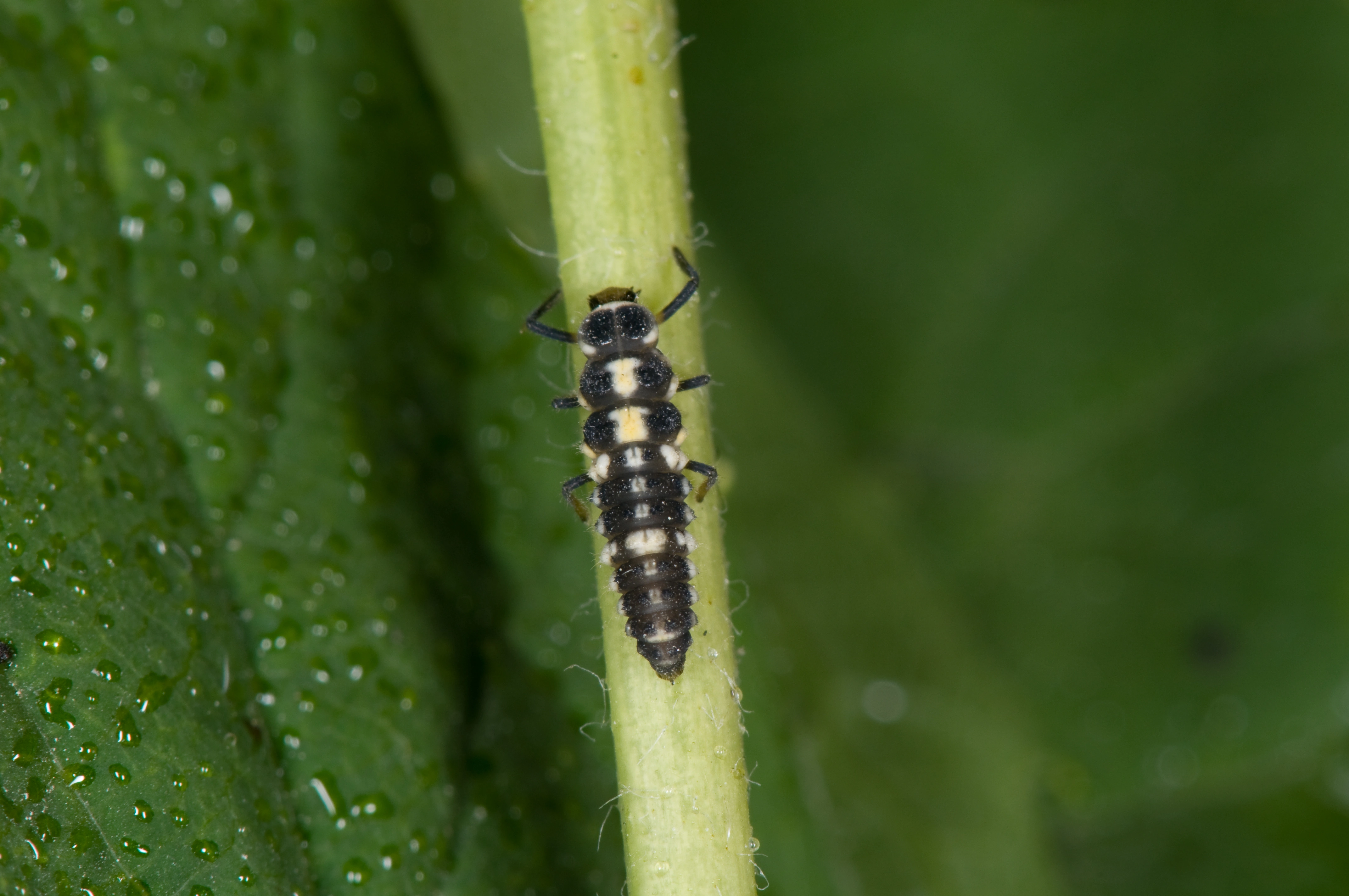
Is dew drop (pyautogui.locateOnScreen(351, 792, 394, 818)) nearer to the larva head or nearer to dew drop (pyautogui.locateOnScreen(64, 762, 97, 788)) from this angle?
dew drop (pyautogui.locateOnScreen(64, 762, 97, 788))

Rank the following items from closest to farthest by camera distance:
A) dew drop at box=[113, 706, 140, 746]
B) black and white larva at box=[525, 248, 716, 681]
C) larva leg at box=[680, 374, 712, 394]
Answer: dew drop at box=[113, 706, 140, 746], black and white larva at box=[525, 248, 716, 681], larva leg at box=[680, 374, 712, 394]

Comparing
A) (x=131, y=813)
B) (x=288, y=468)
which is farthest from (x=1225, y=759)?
(x=131, y=813)

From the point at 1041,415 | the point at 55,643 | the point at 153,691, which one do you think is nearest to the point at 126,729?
the point at 153,691

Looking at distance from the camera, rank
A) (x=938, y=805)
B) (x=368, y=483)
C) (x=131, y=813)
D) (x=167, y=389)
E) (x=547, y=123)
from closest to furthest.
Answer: (x=131, y=813)
(x=547, y=123)
(x=167, y=389)
(x=368, y=483)
(x=938, y=805)

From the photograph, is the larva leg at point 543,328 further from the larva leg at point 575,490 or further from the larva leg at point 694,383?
the larva leg at point 694,383

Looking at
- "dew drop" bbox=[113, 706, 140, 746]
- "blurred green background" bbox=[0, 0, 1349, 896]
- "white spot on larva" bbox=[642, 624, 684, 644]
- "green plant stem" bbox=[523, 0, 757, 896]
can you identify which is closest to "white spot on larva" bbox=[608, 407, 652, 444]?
"green plant stem" bbox=[523, 0, 757, 896]

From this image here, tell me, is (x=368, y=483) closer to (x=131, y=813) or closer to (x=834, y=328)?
(x=131, y=813)
